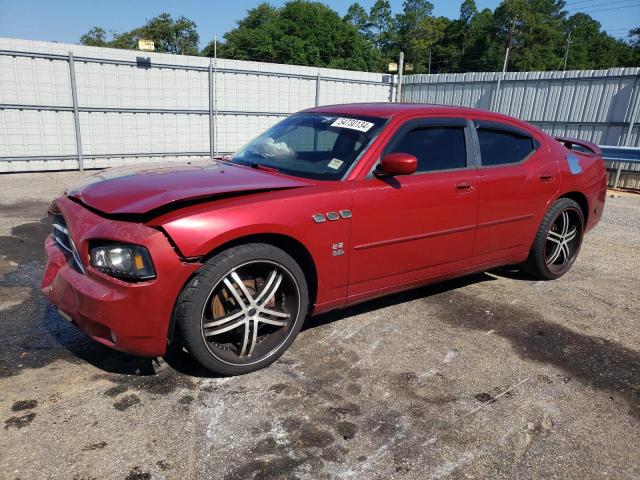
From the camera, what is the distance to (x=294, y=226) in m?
2.89

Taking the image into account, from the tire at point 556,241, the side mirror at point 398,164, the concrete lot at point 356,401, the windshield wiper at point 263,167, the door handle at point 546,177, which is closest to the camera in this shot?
the concrete lot at point 356,401

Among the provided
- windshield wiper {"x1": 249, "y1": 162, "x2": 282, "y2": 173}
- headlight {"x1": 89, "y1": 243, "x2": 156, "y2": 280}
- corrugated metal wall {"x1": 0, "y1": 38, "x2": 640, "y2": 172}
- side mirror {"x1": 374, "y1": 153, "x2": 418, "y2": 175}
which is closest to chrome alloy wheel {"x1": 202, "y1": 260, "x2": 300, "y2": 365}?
headlight {"x1": 89, "y1": 243, "x2": 156, "y2": 280}

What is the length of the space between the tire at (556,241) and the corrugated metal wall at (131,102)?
9612 millimetres

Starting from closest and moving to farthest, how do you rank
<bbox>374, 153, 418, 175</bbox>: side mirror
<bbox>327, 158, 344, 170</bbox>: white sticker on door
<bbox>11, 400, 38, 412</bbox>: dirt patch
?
1. <bbox>11, 400, 38, 412</bbox>: dirt patch
2. <bbox>374, 153, 418, 175</bbox>: side mirror
3. <bbox>327, 158, 344, 170</bbox>: white sticker on door

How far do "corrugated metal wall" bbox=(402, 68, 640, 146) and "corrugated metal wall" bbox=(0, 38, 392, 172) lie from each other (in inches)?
159

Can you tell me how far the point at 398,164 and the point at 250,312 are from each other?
4.38ft

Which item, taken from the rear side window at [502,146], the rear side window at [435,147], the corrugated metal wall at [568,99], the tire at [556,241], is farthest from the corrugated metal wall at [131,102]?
the tire at [556,241]

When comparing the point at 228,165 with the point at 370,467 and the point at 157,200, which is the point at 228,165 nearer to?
the point at 157,200

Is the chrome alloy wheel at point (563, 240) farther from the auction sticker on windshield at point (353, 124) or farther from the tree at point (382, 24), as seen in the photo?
the tree at point (382, 24)

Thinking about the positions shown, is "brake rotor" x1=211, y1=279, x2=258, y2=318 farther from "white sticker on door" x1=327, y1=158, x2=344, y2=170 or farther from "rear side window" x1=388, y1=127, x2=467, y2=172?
"rear side window" x1=388, y1=127, x2=467, y2=172

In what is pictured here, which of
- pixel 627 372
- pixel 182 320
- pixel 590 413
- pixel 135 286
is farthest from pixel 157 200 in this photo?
pixel 627 372

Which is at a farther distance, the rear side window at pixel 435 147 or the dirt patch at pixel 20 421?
the rear side window at pixel 435 147

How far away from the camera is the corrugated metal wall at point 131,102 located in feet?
33.4

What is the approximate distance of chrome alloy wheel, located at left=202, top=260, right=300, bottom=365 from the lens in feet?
9.13
